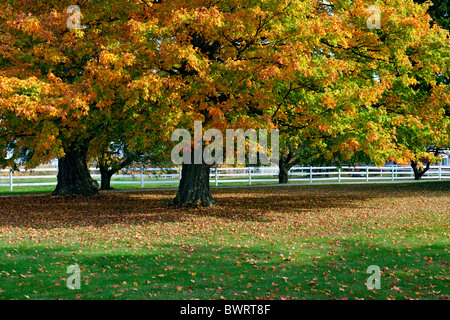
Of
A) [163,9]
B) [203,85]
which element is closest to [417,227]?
[203,85]

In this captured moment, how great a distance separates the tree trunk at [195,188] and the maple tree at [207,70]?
0.04m

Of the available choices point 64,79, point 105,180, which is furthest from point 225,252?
point 105,180

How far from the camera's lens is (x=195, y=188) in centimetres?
1673

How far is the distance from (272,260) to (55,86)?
8.21 meters

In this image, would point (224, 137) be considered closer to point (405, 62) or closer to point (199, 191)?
point (199, 191)

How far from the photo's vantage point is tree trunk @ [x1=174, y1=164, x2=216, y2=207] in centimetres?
1666

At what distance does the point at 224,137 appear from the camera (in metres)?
14.2

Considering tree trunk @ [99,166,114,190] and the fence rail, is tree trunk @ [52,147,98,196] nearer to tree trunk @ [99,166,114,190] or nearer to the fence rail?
the fence rail

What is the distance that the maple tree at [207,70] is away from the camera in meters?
12.4

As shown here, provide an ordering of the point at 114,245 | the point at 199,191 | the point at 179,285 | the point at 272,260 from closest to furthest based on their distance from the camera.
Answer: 1. the point at 179,285
2. the point at 272,260
3. the point at 114,245
4. the point at 199,191

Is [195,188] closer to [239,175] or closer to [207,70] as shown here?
[207,70]

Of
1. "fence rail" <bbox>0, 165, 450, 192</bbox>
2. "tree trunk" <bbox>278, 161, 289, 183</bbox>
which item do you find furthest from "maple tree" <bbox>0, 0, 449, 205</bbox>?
"tree trunk" <bbox>278, 161, 289, 183</bbox>

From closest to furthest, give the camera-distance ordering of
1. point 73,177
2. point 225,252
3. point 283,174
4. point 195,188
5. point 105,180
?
1. point 225,252
2. point 195,188
3. point 73,177
4. point 105,180
5. point 283,174

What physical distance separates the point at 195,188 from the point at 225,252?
767 centimetres
